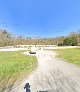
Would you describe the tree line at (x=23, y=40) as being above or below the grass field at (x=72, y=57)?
above

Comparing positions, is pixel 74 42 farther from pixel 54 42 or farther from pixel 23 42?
pixel 23 42

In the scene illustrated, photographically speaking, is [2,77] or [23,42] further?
[23,42]

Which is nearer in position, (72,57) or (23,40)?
(72,57)

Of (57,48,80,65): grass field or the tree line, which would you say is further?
the tree line

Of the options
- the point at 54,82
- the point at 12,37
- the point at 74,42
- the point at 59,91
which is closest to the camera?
the point at 59,91

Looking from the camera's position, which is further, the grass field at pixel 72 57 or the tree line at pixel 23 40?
the tree line at pixel 23 40

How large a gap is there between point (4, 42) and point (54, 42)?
16340 mm

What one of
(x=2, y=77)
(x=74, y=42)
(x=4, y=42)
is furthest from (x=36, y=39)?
(x=2, y=77)

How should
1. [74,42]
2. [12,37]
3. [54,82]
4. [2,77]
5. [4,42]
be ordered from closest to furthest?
[54,82]
[2,77]
[74,42]
[4,42]
[12,37]

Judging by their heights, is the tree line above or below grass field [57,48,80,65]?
above

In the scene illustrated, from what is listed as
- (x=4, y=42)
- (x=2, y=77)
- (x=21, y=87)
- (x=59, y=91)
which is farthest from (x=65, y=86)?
(x=4, y=42)

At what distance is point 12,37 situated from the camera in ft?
240

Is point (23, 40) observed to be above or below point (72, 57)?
above

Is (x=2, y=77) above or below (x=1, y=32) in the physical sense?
below
